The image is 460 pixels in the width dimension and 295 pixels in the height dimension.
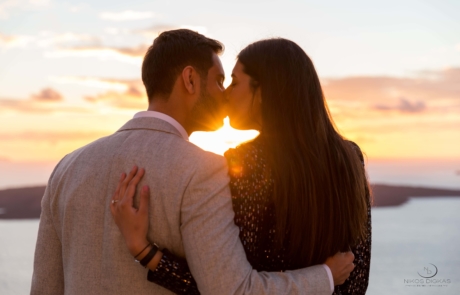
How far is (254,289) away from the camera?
1.71 m

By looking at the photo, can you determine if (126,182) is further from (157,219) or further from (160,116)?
(160,116)

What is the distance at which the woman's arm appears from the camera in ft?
5.61

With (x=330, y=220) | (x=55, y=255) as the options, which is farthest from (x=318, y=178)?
(x=55, y=255)

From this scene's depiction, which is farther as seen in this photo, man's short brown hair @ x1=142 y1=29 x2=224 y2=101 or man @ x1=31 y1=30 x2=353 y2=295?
man's short brown hair @ x1=142 y1=29 x2=224 y2=101

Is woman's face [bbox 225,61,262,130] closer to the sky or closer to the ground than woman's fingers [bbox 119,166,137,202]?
closer to the sky

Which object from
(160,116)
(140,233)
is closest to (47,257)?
(140,233)

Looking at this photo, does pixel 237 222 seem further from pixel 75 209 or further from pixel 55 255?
pixel 55 255

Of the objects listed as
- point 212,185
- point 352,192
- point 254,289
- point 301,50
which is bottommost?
point 254,289

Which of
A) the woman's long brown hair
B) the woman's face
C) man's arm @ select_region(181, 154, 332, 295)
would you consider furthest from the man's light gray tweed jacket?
the woman's face

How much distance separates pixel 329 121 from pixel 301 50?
11.8 inches

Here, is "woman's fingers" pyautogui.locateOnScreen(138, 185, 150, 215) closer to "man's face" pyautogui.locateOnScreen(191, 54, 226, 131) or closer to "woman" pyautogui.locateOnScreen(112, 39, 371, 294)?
"woman" pyautogui.locateOnScreen(112, 39, 371, 294)

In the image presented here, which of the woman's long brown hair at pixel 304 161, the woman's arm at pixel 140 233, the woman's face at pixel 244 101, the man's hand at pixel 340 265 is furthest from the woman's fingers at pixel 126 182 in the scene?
the man's hand at pixel 340 265

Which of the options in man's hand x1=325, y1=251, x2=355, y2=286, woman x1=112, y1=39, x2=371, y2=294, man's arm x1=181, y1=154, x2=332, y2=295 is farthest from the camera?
man's hand x1=325, y1=251, x2=355, y2=286

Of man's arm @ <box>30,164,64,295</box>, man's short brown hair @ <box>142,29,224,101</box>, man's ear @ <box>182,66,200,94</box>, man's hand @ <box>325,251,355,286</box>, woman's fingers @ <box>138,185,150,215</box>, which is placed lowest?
man's hand @ <box>325,251,355,286</box>
